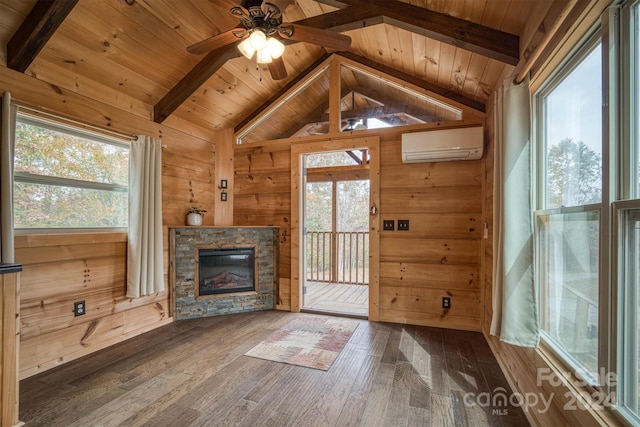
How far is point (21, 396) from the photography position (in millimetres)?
1947

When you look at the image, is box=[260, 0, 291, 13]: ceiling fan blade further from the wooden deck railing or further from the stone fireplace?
the wooden deck railing

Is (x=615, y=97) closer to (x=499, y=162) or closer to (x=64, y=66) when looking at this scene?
(x=499, y=162)

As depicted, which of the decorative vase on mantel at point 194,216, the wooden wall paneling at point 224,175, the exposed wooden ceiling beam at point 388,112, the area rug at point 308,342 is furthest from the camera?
the wooden wall paneling at point 224,175

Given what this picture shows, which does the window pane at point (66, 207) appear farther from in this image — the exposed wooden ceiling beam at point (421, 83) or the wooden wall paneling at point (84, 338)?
the exposed wooden ceiling beam at point (421, 83)

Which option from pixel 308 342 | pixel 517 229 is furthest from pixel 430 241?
pixel 308 342

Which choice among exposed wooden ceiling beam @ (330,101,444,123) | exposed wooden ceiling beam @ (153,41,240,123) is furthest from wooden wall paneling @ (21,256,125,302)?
exposed wooden ceiling beam @ (330,101,444,123)

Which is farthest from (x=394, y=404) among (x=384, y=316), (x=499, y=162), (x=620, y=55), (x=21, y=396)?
(x=21, y=396)

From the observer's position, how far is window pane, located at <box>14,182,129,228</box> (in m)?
2.26

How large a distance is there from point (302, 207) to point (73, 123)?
8.06 ft

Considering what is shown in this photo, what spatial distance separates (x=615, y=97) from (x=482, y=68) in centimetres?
173

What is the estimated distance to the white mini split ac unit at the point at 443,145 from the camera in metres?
2.96

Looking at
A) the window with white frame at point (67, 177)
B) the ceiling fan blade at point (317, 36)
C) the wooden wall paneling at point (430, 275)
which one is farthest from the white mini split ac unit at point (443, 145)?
the window with white frame at point (67, 177)

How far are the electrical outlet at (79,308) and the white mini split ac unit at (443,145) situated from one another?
11.4 ft

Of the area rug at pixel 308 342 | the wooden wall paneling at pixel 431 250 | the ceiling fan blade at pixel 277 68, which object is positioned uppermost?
the ceiling fan blade at pixel 277 68
